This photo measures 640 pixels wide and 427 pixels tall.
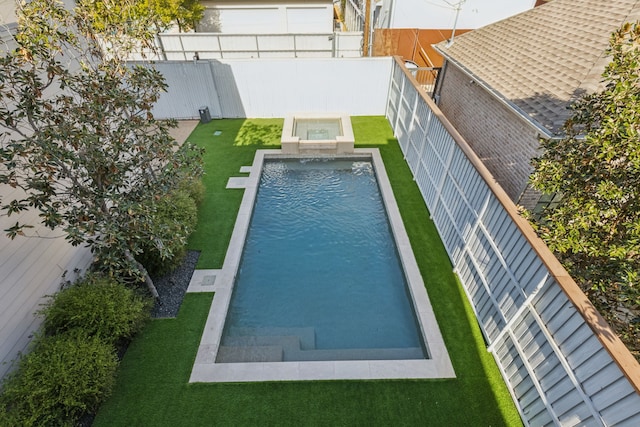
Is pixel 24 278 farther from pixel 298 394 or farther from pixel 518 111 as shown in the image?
pixel 518 111

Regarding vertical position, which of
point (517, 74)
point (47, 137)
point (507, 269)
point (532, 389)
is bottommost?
point (532, 389)

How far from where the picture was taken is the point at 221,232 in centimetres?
958

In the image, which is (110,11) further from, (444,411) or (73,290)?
(444,411)

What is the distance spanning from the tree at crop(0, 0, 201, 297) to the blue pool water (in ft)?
8.71

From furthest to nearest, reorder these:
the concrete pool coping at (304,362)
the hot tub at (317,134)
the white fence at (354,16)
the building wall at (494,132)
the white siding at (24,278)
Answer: the white fence at (354,16), the hot tub at (317,134), the building wall at (494,132), the concrete pool coping at (304,362), the white siding at (24,278)

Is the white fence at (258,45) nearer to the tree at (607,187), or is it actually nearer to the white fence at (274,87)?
the white fence at (274,87)

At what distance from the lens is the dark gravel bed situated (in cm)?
732

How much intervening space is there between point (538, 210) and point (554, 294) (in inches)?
177

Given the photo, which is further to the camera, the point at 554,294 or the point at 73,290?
the point at 73,290

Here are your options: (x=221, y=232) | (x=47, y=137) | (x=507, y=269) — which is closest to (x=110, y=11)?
(x=47, y=137)

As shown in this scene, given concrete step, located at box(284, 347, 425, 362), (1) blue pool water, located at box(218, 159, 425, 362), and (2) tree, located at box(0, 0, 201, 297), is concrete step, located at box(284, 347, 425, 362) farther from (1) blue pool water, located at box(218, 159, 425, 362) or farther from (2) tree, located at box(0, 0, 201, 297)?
(2) tree, located at box(0, 0, 201, 297)

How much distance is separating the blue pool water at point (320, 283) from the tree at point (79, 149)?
2656mm

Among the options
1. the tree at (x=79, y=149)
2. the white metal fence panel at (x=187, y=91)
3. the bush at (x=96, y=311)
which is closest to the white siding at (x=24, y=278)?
the bush at (x=96, y=311)

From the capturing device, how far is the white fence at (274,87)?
51.2 feet
